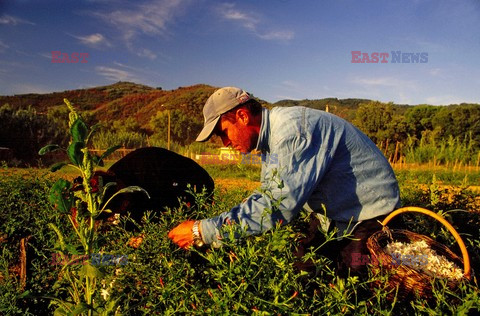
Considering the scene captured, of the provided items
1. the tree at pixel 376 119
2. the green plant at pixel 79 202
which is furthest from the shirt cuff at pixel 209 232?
the tree at pixel 376 119

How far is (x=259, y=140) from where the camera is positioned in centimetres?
216

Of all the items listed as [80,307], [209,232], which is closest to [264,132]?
[209,232]

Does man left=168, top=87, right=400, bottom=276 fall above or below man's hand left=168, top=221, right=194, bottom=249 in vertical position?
above

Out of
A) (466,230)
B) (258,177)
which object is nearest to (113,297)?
(258,177)

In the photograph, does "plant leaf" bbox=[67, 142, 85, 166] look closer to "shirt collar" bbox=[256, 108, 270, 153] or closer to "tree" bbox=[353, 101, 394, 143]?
"shirt collar" bbox=[256, 108, 270, 153]

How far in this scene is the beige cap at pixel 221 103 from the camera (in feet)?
6.92

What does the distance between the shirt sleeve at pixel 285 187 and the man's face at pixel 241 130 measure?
226 millimetres

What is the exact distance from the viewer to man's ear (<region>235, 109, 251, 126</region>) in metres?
2.16

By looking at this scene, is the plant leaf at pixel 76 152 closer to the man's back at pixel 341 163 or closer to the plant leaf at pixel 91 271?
the plant leaf at pixel 91 271

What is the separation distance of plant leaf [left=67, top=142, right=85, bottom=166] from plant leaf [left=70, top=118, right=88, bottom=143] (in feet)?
0.09

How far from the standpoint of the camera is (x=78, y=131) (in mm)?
1617

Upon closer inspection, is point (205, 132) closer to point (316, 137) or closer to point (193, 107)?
point (316, 137)

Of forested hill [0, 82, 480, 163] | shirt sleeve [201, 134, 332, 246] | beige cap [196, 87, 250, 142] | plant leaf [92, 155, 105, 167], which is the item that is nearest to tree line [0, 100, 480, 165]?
forested hill [0, 82, 480, 163]

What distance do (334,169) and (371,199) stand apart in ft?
0.92
